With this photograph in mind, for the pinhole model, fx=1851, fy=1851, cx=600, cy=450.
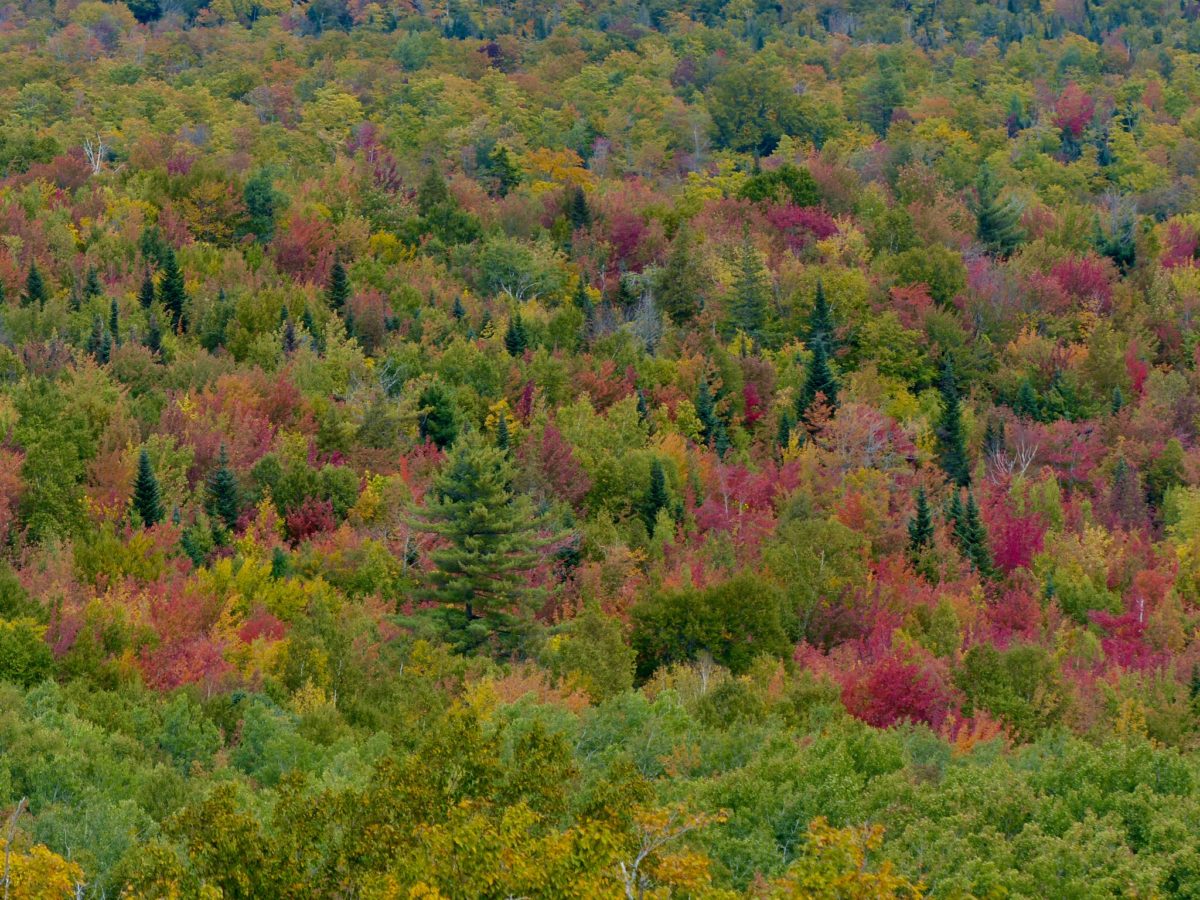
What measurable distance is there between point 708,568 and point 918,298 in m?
39.1

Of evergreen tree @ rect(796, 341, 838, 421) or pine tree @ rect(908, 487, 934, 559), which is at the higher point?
pine tree @ rect(908, 487, 934, 559)

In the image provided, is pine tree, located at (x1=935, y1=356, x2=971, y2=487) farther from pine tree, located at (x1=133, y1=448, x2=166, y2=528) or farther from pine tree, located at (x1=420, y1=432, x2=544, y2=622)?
pine tree, located at (x1=133, y1=448, x2=166, y2=528)

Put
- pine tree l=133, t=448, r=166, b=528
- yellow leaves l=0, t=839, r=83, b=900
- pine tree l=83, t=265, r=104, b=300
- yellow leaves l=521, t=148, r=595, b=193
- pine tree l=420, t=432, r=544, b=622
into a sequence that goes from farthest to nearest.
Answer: yellow leaves l=521, t=148, r=595, b=193 → pine tree l=83, t=265, r=104, b=300 → pine tree l=133, t=448, r=166, b=528 → pine tree l=420, t=432, r=544, b=622 → yellow leaves l=0, t=839, r=83, b=900

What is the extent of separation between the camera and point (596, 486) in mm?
72312

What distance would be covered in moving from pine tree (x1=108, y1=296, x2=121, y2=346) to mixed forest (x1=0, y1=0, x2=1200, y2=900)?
266mm

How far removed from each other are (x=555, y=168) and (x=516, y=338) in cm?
4813

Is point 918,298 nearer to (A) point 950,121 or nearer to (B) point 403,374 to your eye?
(B) point 403,374

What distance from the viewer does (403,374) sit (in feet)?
265

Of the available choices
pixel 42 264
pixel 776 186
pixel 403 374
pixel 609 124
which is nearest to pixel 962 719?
pixel 403 374

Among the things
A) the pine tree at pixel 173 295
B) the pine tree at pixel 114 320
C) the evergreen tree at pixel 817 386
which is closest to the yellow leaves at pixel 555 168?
the evergreen tree at pixel 817 386

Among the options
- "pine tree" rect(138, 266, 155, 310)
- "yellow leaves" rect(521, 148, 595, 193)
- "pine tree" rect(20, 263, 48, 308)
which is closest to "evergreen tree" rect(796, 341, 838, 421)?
"pine tree" rect(138, 266, 155, 310)

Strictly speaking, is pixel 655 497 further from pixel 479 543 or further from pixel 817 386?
pixel 479 543

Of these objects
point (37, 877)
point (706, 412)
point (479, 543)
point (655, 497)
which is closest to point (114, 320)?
point (655, 497)

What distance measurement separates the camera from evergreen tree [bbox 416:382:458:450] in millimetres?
76688
